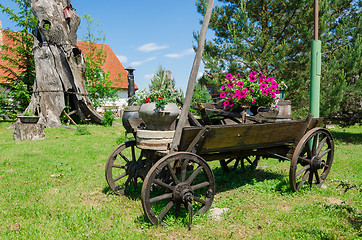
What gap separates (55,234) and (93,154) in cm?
410

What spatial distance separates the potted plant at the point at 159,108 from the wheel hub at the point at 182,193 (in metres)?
0.77

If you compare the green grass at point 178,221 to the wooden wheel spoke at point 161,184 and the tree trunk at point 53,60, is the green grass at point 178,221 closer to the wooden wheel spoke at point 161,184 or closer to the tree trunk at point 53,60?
the wooden wheel spoke at point 161,184

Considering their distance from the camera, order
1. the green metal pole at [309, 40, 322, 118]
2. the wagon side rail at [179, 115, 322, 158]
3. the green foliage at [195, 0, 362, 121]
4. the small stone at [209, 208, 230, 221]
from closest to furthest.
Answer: the wagon side rail at [179, 115, 322, 158]
the small stone at [209, 208, 230, 221]
the green metal pole at [309, 40, 322, 118]
the green foliage at [195, 0, 362, 121]

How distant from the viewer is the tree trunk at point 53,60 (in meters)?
13.2

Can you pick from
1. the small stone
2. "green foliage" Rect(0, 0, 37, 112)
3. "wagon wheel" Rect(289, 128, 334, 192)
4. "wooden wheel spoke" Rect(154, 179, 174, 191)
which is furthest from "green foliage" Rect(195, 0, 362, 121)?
"green foliage" Rect(0, 0, 37, 112)

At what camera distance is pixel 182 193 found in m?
2.89

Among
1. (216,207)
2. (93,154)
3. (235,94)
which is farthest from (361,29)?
(93,154)

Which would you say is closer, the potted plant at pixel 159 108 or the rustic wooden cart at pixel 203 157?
the rustic wooden cart at pixel 203 157

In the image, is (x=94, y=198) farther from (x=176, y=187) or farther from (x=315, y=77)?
(x=315, y=77)

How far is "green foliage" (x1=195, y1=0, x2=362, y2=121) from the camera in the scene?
28.8 ft

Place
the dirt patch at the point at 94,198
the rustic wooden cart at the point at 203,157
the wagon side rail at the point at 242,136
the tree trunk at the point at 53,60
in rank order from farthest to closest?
1. the tree trunk at the point at 53,60
2. the dirt patch at the point at 94,198
3. the wagon side rail at the point at 242,136
4. the rustic wooden cart at the point at 203,157

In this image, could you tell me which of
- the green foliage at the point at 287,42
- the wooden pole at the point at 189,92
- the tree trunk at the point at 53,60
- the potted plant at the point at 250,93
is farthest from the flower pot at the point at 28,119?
the wooden pole at the point at 189,92

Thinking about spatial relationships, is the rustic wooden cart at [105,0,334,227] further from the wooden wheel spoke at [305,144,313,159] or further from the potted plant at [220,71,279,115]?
the potted plant at [220,71,279,115]

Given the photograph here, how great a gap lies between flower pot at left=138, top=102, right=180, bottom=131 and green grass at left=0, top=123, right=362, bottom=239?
3.43 ft
